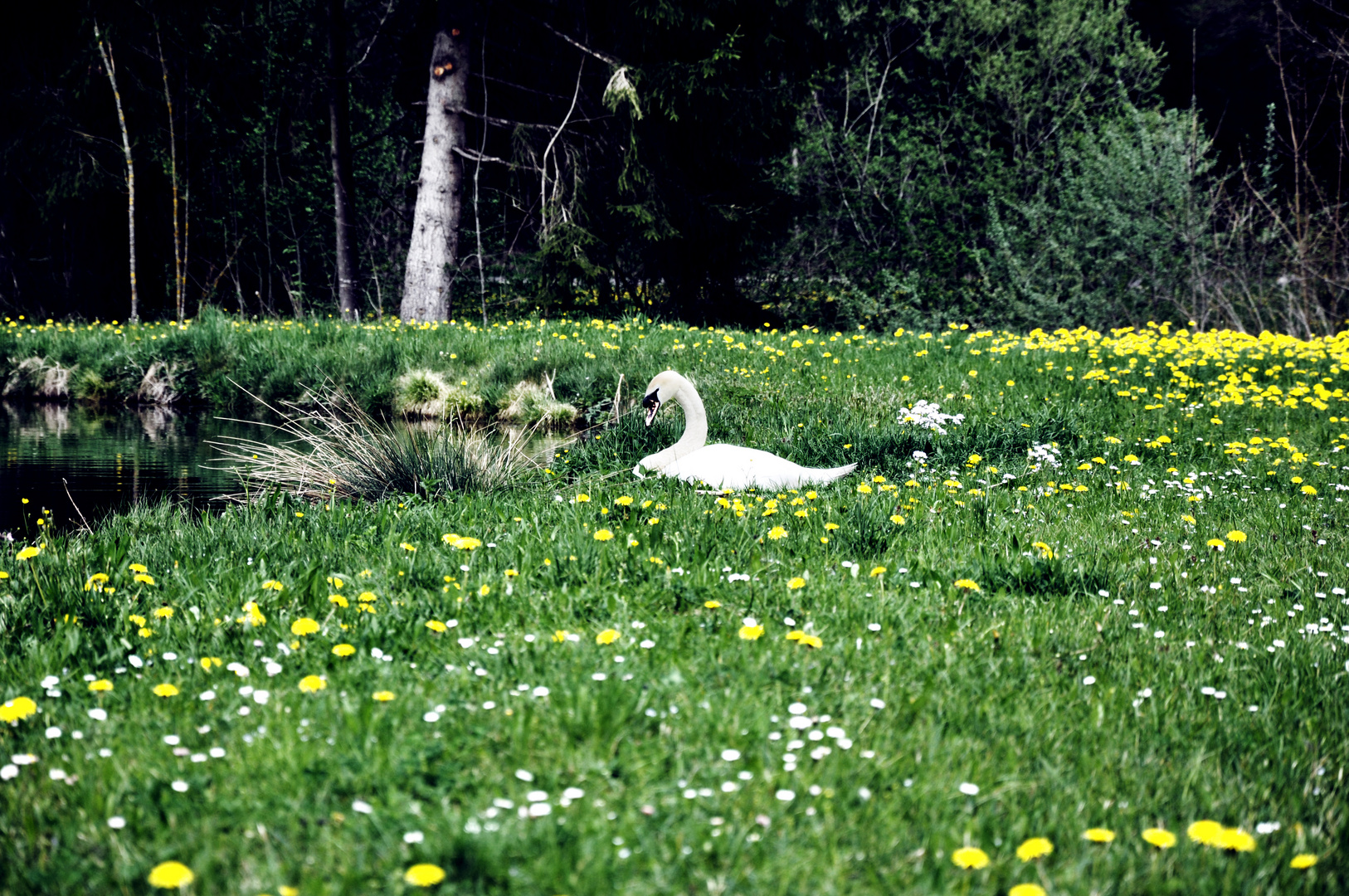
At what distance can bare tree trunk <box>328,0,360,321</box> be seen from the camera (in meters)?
16.2

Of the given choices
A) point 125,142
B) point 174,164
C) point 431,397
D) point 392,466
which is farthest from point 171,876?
point 174,164

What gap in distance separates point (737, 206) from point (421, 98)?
19.7ft

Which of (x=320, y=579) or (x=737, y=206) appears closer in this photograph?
(x=320, y=579)

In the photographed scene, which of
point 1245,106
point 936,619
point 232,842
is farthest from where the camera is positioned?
point 1245,106

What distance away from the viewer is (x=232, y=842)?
196 centimetres

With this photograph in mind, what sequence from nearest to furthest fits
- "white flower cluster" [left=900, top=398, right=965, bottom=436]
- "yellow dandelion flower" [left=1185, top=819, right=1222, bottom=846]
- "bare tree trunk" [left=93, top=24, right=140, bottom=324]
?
"yellow dandelion flower" [left=1185, top=819, right=1222, bottom=846]
"white flower cluster" [left=900, top=398, right=965, bottom=436]
"bare tree trunk" [left=93, top=24, right=140, bottom=324]

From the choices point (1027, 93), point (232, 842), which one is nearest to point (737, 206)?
point (1027, 93)

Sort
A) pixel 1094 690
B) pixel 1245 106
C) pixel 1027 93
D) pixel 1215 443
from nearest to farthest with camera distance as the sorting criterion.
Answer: pixel 1094 690, pixel 1215 443, pixel 1027 93, pixel 1245 106

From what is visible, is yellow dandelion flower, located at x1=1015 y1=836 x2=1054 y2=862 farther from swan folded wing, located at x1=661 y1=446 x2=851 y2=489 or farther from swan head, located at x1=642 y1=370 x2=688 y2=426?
swan head, located at x1=642 y1=370 x2=688 y2=426

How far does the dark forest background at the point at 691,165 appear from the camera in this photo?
14.4 m

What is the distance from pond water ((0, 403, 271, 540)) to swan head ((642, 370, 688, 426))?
2.66m

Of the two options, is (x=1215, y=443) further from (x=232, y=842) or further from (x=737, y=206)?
(x=737, y=206)

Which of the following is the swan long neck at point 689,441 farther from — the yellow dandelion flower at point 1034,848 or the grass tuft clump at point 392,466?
the yellow dandelion flower at point 1034,848

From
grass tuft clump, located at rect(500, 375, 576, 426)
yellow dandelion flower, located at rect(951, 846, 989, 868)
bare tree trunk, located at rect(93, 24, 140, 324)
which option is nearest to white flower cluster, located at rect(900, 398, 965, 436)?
grass tuft clump, located at rect(500, 375, 576, 426)
